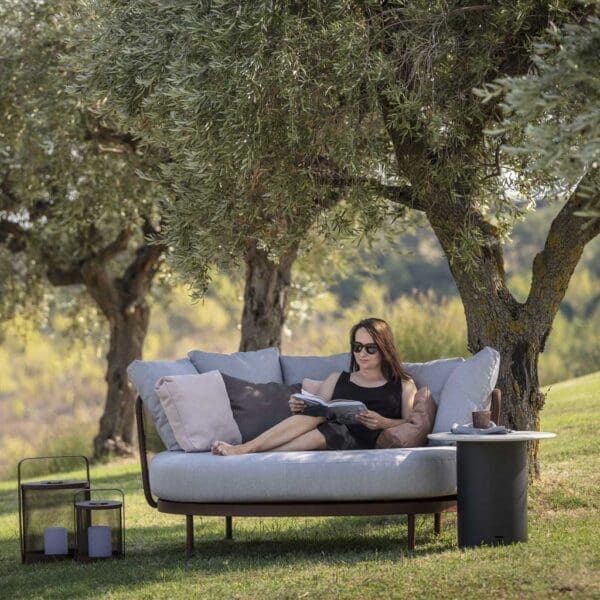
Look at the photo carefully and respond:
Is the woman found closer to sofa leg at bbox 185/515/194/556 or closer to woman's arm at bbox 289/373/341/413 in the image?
woman's arm at bbox 289/373/341/413

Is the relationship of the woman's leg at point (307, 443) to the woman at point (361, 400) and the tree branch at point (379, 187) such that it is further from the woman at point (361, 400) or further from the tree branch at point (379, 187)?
the tree branch at point (379, 187)

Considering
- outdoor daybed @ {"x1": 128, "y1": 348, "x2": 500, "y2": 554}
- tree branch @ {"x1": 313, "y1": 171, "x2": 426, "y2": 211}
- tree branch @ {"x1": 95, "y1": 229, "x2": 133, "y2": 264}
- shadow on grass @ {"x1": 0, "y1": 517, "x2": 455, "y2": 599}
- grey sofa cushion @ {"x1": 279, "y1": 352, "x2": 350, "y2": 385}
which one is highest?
tree branch @ {"x1": 95, "y1": 229, "x2": 133, "y2": 264}

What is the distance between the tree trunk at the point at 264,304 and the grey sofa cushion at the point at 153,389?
5441 mm

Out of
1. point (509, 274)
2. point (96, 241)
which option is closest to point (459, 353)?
point (96, 241)

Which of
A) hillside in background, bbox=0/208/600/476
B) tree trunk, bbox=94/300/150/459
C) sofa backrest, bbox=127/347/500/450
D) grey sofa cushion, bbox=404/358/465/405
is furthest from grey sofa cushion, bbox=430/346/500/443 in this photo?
tree trunk, bbox=94/300/150/459

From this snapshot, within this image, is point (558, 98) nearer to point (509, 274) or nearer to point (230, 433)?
point (230, 433)

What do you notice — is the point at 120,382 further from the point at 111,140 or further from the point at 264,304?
the point at 111,140

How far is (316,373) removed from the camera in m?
7.98

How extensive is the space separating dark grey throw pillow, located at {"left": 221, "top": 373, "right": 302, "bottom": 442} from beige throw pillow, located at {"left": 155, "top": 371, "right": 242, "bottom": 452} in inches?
2.6

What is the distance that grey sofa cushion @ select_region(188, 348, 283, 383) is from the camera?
790 centimetres

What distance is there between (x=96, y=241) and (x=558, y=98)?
11355 mm

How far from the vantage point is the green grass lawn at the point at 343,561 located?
5.77 meters

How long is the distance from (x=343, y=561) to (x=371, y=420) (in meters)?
0.93

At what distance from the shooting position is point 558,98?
5230 mm
